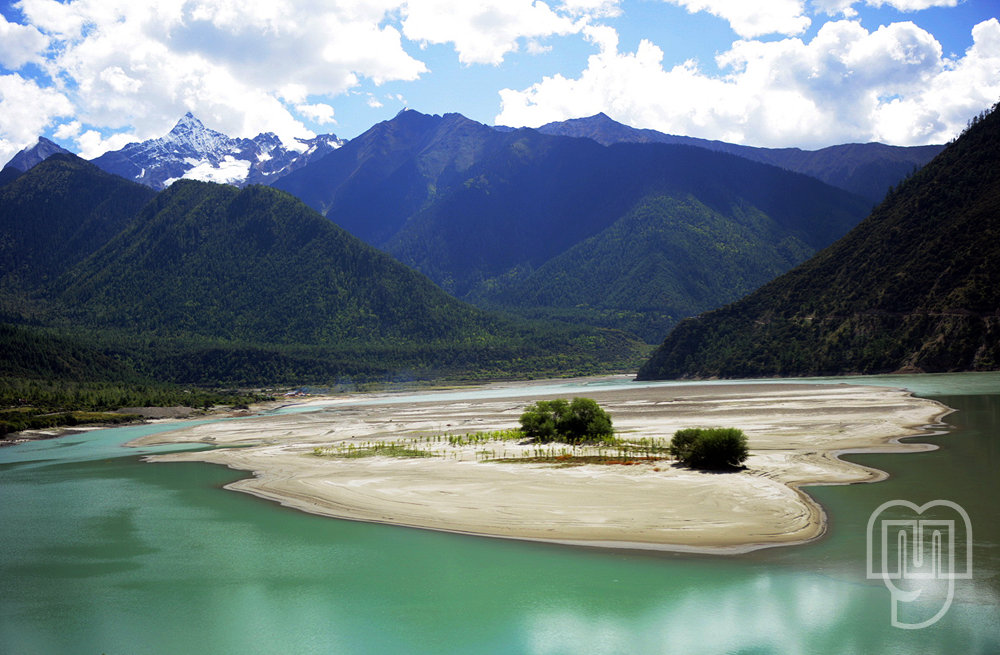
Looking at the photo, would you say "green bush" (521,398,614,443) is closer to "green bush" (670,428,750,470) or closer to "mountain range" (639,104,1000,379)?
"green bush" (670,428,750,470)

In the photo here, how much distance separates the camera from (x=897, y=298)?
366 feet

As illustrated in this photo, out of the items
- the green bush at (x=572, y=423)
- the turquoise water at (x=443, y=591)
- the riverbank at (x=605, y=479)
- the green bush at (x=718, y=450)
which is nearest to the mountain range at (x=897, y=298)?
the riverbank at (x=605, y=479)

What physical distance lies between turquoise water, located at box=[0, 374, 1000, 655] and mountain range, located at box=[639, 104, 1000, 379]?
7712 centimetres

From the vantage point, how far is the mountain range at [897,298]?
101m

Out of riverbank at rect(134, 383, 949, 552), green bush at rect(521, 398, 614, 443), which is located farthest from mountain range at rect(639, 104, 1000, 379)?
green bush at rect(521, 398, 614, 443)

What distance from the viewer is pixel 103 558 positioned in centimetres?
2864

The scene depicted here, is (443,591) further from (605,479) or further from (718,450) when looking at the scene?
(718,450)

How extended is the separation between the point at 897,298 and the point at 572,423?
82.0 metres

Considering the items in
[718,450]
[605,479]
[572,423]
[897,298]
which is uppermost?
[897,298]

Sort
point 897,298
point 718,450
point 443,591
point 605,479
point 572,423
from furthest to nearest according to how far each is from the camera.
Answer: point 897,298
point 572,423
point 718,450
point 605,479
point 443,591

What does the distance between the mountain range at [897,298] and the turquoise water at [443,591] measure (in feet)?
253

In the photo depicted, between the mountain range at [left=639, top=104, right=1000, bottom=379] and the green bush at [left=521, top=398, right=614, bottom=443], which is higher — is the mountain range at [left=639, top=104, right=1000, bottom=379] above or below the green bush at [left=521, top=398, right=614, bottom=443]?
above

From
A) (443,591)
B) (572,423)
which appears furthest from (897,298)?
(443,591)

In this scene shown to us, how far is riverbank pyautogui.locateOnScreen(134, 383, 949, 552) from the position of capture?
2778cm
